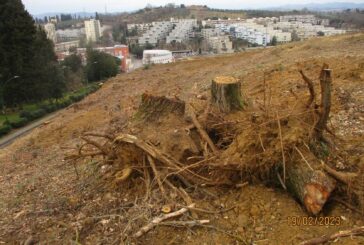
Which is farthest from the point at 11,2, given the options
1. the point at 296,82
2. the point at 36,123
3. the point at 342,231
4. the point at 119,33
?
the point at 119,33

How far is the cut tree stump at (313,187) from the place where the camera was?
3553 millimetres

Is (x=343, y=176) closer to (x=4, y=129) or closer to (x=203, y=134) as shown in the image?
(x=203, y=134)

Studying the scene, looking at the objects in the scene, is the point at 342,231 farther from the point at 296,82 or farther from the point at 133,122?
the point at 296,82

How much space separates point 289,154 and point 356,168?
0.79 metres

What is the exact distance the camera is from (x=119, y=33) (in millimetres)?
123125

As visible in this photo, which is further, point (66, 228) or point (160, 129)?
point (160, 129)

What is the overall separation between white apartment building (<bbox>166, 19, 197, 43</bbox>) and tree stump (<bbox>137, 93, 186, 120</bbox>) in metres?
93.2

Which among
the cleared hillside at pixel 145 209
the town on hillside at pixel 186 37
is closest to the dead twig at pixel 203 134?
the cleared hillside at pixel 145 209

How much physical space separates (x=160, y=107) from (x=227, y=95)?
108 cm

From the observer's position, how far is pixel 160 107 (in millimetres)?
5633

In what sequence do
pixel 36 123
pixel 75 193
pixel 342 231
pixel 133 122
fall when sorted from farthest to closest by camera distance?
1. pixel 36 123
2. pixel 133 122
3. pixel 75 193
4. pixel 342 231

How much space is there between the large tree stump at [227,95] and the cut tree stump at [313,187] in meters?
1.79

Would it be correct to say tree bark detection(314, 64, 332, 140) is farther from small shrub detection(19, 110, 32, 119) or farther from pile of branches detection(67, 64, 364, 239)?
small shrub detection(19, 110, 32, 119)
